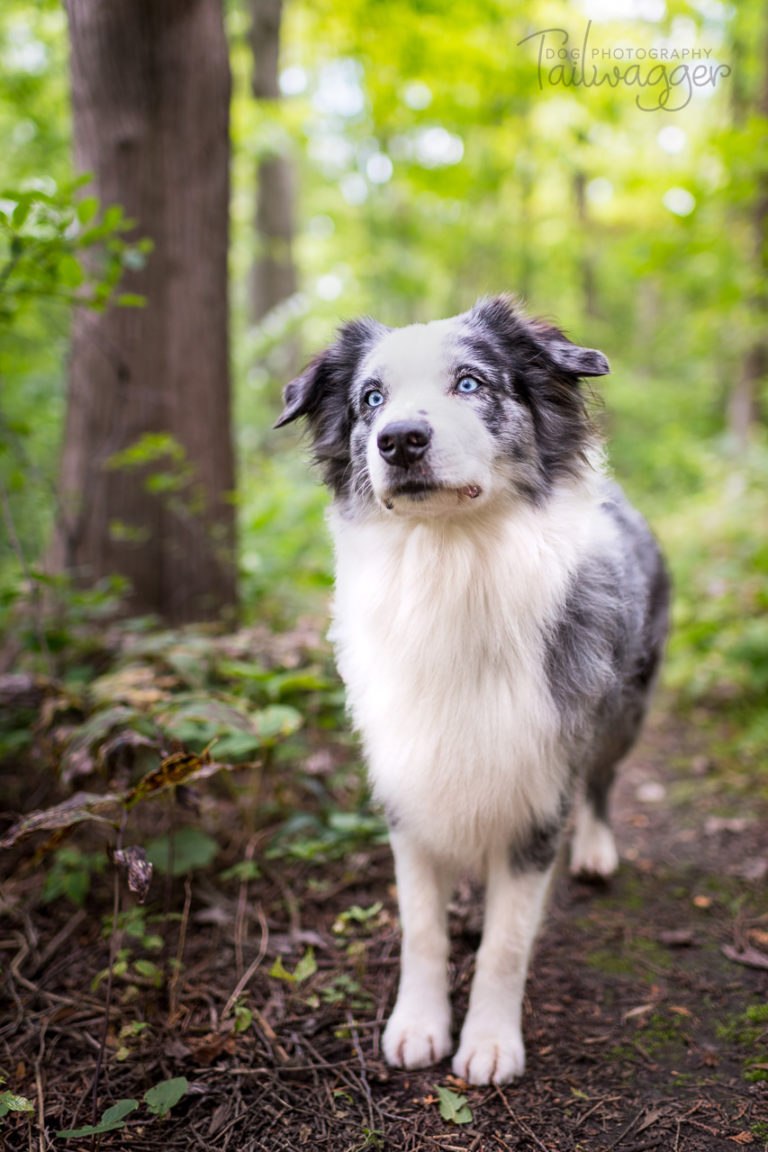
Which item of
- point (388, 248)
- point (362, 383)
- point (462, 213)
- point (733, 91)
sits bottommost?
point (362, 383)

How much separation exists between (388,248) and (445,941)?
8826 millimetres

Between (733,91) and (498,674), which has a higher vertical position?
(733,91)

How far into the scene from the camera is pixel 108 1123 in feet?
5.78

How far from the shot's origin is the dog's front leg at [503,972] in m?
2.13

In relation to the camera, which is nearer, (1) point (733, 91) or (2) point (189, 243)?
(2) point (189, 243)

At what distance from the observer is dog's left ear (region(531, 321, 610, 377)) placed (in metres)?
2.24

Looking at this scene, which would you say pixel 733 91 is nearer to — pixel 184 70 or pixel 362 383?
pixel 184 70

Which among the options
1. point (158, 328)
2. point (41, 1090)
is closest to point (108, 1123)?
point (41, 1090)

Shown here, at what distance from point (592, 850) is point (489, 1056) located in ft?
3.97

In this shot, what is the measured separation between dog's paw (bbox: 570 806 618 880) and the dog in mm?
887

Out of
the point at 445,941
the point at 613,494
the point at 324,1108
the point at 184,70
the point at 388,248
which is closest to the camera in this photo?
the point at 324,1108

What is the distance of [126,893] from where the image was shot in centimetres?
275

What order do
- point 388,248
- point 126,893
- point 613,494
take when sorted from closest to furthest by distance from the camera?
point 126,893, point 613,494, point 388,248

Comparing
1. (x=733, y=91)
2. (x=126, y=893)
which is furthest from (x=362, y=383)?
(x=733, y=91)
